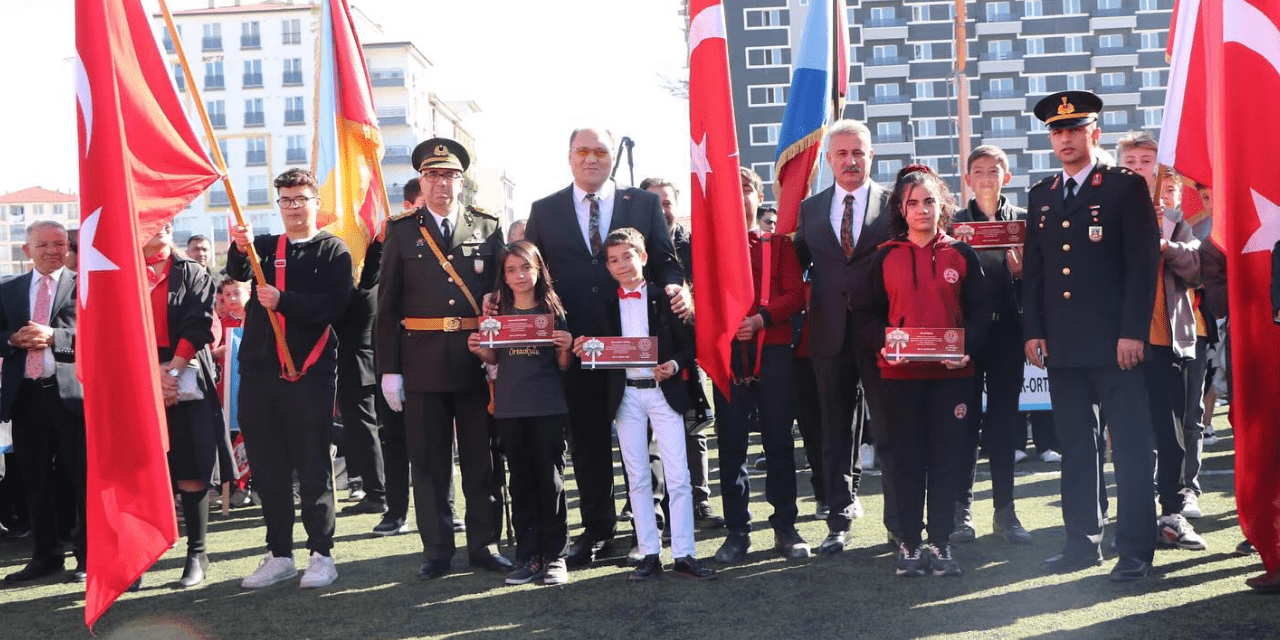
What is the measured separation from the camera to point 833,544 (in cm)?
680

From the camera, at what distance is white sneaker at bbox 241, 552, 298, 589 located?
6727 millimetres

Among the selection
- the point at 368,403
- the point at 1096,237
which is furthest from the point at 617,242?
the point at 368,403

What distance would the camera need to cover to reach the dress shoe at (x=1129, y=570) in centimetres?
581

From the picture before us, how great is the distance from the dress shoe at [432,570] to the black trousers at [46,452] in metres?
1.99

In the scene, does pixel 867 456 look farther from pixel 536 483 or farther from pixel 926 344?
pixel 926 344

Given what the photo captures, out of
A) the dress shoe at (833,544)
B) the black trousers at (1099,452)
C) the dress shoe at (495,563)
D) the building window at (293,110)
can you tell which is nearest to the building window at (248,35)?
the building window at (293,110)

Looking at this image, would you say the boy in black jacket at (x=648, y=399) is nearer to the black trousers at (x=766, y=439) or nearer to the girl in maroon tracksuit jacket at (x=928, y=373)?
the black trousers at (x=766, y=439)

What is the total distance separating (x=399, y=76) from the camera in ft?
299

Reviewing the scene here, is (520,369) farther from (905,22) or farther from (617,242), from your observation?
(905,22)

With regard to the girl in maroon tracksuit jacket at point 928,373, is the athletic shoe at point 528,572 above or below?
below

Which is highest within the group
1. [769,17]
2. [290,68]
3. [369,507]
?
[769,17]

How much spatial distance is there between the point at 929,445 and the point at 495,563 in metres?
2.33

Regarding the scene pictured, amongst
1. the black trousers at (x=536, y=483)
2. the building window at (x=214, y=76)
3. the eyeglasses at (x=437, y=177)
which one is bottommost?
the black trousers at (x=536, y=483)

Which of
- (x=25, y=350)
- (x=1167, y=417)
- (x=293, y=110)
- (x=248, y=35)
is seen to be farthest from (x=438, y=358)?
(x=248, y=35)
